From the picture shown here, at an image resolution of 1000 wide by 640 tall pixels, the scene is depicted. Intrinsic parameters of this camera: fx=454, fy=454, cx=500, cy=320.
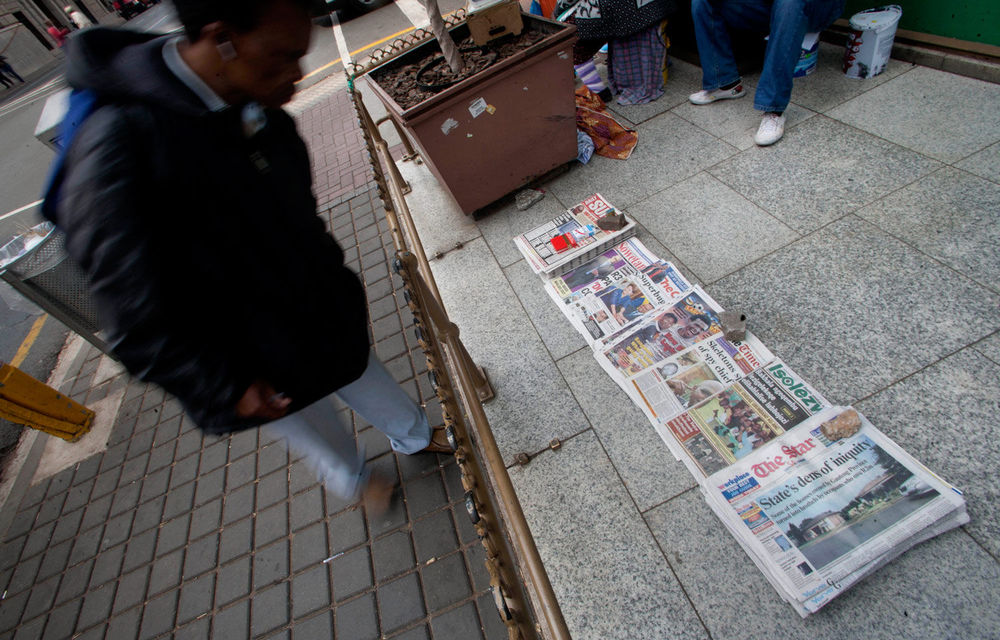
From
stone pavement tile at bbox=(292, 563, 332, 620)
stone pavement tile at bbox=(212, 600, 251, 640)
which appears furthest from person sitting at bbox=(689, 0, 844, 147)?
stone pavement tile at bbox=(212, 600, 251, 640)

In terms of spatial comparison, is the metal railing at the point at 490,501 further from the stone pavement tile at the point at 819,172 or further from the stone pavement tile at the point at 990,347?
the stone pavement tile at the point at 819,172

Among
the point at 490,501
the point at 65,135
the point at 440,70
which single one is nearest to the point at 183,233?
the point at 65,135

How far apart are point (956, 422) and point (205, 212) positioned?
2491mm

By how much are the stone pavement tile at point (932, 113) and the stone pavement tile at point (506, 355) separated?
2.40 m

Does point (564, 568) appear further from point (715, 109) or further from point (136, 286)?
point (715, 109)

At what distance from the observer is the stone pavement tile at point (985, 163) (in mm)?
2251

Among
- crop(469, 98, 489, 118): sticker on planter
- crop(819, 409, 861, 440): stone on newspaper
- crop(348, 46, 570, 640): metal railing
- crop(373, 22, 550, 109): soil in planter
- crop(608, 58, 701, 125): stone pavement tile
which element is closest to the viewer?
crop(348, 46, 570, 640): metal railing

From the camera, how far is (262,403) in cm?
124

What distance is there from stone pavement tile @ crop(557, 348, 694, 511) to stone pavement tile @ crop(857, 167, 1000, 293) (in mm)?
1564

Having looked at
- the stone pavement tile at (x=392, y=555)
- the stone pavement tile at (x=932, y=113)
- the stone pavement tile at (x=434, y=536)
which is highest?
the stone pavement tile at (x=932, y=113)

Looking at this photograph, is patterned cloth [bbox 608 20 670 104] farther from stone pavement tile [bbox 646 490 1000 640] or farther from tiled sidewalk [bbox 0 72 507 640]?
stone pavement tile [bbox 646 490 1000 640]

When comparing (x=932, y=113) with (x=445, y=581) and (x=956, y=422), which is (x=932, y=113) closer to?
(x=956, y=422)

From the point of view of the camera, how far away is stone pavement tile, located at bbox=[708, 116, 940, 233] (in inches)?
96.4

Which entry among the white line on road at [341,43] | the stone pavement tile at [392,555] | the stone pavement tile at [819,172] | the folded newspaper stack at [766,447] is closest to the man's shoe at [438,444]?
the stone pavement tile at [392,555]
